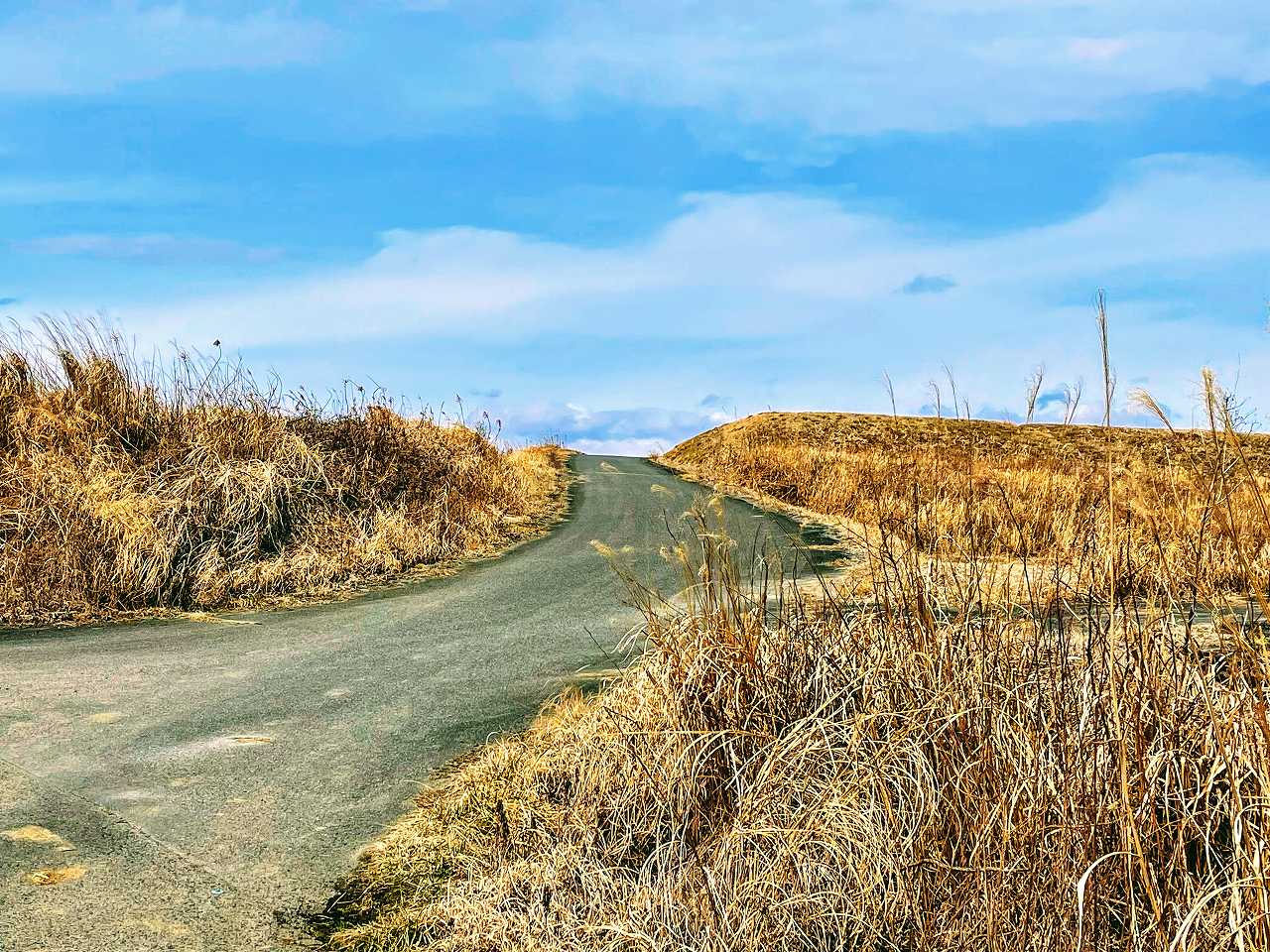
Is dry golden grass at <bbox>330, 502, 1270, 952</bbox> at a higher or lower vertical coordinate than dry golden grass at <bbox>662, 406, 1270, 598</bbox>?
lower

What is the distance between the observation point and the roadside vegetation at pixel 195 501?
9.75 meters

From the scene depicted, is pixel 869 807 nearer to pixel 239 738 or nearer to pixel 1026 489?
pixel 239 738

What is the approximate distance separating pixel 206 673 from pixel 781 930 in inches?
215

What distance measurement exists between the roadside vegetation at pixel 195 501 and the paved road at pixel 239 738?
85cm

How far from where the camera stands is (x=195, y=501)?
35.3 ft

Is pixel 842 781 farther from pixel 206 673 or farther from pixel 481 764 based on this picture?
pixel 206 673

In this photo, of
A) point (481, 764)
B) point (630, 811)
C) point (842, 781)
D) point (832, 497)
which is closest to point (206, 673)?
point (481, 764)

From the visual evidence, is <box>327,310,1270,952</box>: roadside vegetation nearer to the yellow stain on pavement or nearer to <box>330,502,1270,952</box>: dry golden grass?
<box>330,502,1270,952</box>: dry golden grass

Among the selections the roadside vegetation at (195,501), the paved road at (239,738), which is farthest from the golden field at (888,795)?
the roadside vegetation at (195,501)

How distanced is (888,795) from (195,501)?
30.3ft

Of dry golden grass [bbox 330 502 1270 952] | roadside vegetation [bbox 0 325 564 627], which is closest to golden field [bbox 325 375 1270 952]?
dry golden grass [bbox 330 502 1270 952]

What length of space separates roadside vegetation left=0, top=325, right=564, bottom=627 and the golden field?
21.2ft

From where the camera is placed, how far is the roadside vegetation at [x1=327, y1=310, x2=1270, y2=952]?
9.77 feet

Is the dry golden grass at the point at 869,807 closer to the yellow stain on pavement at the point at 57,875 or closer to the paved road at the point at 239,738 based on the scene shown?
the paved road at the point at 239,738
